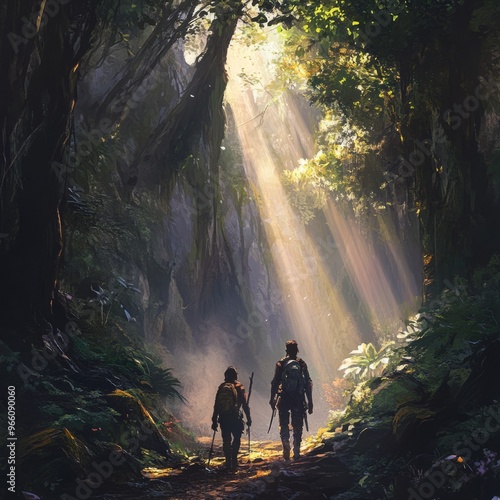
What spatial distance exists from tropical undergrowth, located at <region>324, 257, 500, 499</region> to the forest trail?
31cm

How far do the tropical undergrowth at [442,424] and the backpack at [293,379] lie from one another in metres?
0.90

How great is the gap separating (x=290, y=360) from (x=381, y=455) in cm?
271

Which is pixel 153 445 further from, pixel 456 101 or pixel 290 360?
pixel 456 101

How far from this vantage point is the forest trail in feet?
21.3

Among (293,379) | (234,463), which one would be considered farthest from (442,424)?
(234,463)

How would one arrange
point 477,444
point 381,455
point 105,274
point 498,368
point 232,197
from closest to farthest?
point 477,444 < point 498,368 < point 381,455 < point 105,274 < point 232,197

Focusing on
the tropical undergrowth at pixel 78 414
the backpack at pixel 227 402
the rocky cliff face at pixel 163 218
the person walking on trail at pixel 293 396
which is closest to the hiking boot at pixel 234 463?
the backpack at pixel 227 402

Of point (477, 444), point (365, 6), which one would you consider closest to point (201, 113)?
point (365, 6)

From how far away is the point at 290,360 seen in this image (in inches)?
371

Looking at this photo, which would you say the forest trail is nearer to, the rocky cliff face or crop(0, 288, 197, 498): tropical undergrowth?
crop(0, 288, 197, 498): tropical undergrowth

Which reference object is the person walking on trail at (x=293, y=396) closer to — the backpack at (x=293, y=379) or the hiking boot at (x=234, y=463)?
the backpack at (x=293, y=379)

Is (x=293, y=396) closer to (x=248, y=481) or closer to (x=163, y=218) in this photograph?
(x=248, y=481)

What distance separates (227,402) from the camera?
8.96m

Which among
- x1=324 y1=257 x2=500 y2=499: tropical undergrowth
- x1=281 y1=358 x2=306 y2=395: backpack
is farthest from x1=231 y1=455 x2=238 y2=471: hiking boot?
x1=324 y1=257 x2=500 y2=499: tropical undergrowth
